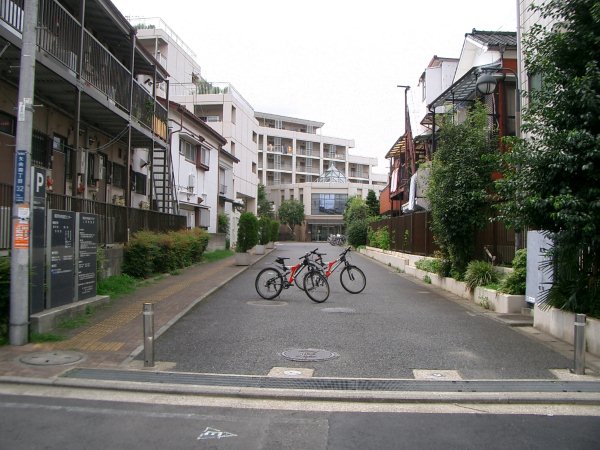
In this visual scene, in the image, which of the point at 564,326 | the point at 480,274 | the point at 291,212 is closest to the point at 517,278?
the point at 480,274

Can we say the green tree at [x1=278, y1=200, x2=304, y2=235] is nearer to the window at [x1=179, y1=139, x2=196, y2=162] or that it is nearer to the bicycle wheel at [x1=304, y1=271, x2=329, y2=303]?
the window at [x1=179, y1=139, x2=196, y2=162]

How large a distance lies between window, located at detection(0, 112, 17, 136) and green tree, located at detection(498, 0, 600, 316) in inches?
404

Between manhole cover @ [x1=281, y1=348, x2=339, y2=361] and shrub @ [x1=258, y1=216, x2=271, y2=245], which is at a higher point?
shrub @ [x1=258, y1=216, x2=271, y2=245]

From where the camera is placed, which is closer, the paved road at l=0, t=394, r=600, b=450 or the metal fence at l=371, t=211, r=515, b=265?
the paved road at l=0, t=394, r=600, b=450

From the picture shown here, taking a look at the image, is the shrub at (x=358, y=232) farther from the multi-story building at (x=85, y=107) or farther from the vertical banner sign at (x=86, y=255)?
the vertical banner sign at (x=86, y=255)

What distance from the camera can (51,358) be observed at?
6.71 m

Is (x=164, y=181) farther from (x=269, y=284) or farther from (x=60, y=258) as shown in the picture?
(x=60, y=258)

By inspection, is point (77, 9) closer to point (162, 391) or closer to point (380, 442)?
point (162, 391)

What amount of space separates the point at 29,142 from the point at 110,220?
6.11 m

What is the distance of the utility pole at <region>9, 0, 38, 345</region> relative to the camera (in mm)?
7230

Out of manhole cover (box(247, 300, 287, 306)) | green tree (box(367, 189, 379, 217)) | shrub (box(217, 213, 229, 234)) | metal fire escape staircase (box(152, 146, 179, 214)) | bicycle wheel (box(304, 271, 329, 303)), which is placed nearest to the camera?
manhole cover (box(247, 300, 287, 306))

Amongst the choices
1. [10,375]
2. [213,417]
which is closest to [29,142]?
[10,375]

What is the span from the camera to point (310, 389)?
573 cm

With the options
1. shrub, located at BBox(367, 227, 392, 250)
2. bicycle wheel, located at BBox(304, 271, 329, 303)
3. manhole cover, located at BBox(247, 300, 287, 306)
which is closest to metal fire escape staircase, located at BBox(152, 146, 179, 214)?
manhole cover, located at BBox(247, 300, 287, 306)
